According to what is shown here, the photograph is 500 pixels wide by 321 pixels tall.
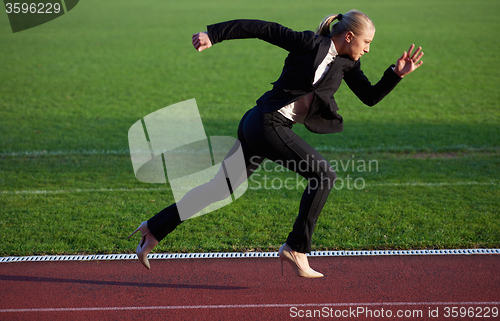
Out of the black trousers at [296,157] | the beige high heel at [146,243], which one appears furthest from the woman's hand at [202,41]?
the beige high heel at [146,243]

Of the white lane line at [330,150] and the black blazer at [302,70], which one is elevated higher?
the black blazer at [302,70]

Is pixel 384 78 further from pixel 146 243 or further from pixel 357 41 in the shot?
pixel 146 243

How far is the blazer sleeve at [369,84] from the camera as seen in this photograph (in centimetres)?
409

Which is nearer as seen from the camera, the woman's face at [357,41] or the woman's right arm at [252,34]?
the woman's right arm at [252,34]

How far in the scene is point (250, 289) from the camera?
169 inches

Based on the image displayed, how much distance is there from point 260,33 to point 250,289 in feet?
6.95

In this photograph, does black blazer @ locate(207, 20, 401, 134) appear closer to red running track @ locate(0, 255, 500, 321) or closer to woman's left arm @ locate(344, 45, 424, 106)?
woman's left arm @ locate(344, 45, 424, 106)

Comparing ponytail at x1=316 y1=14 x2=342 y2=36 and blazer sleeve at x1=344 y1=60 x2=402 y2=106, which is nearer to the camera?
ponytail at x1=316 y1=14 x2=342 y2=36

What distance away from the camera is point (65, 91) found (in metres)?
14.2

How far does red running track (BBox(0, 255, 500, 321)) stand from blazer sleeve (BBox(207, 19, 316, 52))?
6.62 feet

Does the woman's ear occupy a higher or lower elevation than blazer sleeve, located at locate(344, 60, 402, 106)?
A: higher

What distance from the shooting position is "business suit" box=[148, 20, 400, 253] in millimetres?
3695

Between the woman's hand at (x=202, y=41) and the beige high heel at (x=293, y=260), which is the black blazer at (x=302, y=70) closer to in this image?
the woman's hand at (x=202, y=41)

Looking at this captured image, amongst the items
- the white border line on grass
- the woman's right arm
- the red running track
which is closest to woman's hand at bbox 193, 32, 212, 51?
the woman's right arm
